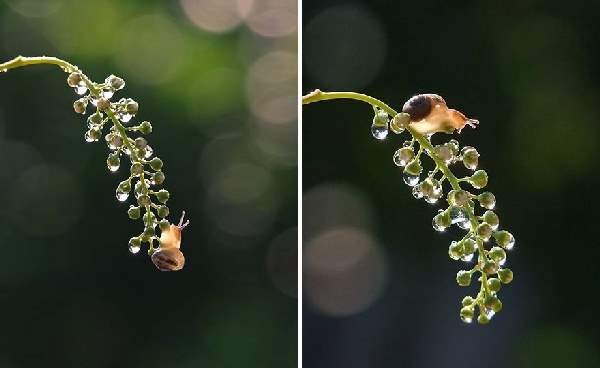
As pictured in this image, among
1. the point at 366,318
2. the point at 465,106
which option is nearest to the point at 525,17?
the point at 465,106

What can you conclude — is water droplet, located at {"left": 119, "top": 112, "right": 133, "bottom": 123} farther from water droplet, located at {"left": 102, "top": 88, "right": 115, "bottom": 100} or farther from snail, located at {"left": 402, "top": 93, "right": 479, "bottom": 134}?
snail, located at {"left": 402, "top": 93, "right": 479, "bottom": 134}

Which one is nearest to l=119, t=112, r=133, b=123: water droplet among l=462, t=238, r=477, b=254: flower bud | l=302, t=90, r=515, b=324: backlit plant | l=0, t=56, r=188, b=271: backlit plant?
l=0, t=56, r=188, b=271: backlit plant

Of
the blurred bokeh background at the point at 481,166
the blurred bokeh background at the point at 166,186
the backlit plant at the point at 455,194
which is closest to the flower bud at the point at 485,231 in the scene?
the backlit plant at the point at 455,194

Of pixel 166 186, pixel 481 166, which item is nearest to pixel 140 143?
pixel 481 166

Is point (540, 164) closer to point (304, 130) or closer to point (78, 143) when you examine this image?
point (304, 130)

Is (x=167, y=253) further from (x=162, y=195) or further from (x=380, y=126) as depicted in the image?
(x=380, y=126)

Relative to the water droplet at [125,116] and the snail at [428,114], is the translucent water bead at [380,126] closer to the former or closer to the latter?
the snail at [428,114]
